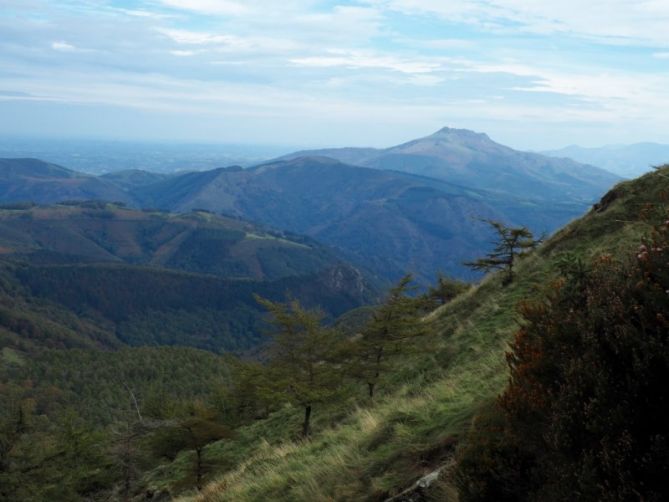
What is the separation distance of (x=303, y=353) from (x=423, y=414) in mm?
7778

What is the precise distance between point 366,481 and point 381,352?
31.2 ft

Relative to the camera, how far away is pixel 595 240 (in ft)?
63.4

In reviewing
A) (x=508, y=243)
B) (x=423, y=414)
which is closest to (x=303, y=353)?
(x=423, y=414)

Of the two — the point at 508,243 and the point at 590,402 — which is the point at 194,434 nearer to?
the point at 508,243

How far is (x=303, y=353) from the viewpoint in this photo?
16.8 meters

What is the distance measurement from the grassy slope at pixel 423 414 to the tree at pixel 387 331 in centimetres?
102

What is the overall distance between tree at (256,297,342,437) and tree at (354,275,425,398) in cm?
94

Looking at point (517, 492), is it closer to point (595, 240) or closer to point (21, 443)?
point (595, 240)

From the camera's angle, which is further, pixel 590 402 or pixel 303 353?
pixel 303 353

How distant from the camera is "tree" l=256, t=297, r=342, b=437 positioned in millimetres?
16234

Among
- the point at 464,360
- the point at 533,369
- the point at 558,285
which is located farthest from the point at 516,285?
the point at 533,369

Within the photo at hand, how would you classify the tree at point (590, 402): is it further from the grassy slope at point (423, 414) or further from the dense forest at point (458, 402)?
the grassy slope at point (423, 414)

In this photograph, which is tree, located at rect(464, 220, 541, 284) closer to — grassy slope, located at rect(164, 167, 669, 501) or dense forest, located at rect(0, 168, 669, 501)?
dense forest, located at rect(0, 168, 669, 501)

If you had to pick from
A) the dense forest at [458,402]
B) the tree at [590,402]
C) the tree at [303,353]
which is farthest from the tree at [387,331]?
the tree at [590,402]
